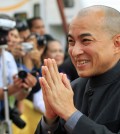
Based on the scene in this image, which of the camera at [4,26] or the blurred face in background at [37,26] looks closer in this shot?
the camera at [4,26]

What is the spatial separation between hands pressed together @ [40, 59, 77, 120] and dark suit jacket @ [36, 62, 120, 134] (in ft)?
0.26

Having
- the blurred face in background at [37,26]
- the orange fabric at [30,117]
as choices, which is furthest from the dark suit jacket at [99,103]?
the blurred face in background at [37,26]

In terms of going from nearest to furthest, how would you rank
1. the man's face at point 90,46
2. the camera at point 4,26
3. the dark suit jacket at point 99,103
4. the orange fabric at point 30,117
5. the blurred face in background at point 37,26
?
the dark suit jacket at point 99,103 → the man's face at point 90,46 → the camera at point 4,26 → the orange fabric at point 30,117 → the blurred face in background at point 37,26

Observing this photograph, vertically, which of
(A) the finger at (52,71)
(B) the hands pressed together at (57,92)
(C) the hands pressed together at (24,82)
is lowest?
(C) the hands pressed together at (24,82)

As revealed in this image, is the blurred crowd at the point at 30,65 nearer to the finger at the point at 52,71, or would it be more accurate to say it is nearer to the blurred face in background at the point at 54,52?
the blurred face in background at the point at 54,52

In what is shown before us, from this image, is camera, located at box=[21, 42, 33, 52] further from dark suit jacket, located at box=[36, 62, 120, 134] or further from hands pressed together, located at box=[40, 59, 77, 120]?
hands pressed together, located at box=[40, 59, 77, 120]

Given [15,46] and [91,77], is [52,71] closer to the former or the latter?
[91,77]

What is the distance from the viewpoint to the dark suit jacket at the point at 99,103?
5.98 ft

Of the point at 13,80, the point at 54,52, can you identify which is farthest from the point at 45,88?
the point at 54,52

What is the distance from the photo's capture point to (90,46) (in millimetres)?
1945

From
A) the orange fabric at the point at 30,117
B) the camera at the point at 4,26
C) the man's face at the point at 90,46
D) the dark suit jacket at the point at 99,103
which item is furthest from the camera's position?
the orange fabric at the point at 30,117

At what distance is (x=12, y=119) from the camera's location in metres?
4.09

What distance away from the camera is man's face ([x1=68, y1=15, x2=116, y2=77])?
6.37 feet

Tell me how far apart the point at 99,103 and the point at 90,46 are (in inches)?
10.7
